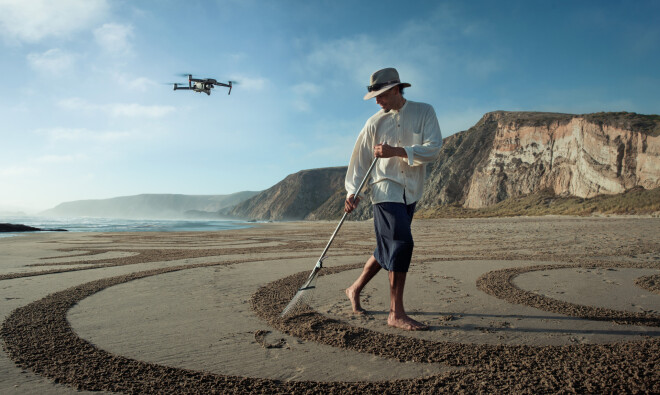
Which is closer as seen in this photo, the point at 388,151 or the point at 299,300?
the point at 388,151

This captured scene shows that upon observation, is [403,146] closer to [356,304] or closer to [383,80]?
[383,80]

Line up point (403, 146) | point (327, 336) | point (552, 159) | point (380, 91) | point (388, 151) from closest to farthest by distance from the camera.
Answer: point (327, 336), point (388, 151), point (380, 91), point (403, 146), point (552, 159)

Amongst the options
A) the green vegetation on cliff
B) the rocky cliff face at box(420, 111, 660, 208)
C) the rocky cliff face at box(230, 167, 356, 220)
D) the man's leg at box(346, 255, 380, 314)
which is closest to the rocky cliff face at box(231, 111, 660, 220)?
the rocky cliff face at box(420, 111, 660, 208)

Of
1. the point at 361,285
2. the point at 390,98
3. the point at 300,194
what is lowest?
the point at 361,285

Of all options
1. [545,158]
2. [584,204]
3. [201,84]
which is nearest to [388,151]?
[201,84]

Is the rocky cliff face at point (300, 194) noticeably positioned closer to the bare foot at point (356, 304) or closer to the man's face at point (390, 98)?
the bare foot at point (356, 304)

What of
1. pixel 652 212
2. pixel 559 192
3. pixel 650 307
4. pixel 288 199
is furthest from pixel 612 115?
pixel 288 199

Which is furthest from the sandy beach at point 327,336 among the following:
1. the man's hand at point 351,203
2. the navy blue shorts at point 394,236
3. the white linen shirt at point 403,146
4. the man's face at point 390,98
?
the man's face at point 390,98

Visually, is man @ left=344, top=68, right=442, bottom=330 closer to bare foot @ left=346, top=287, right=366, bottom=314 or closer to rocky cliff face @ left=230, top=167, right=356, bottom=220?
bare foot @ left=346, top=287, right=366, bottom=314
